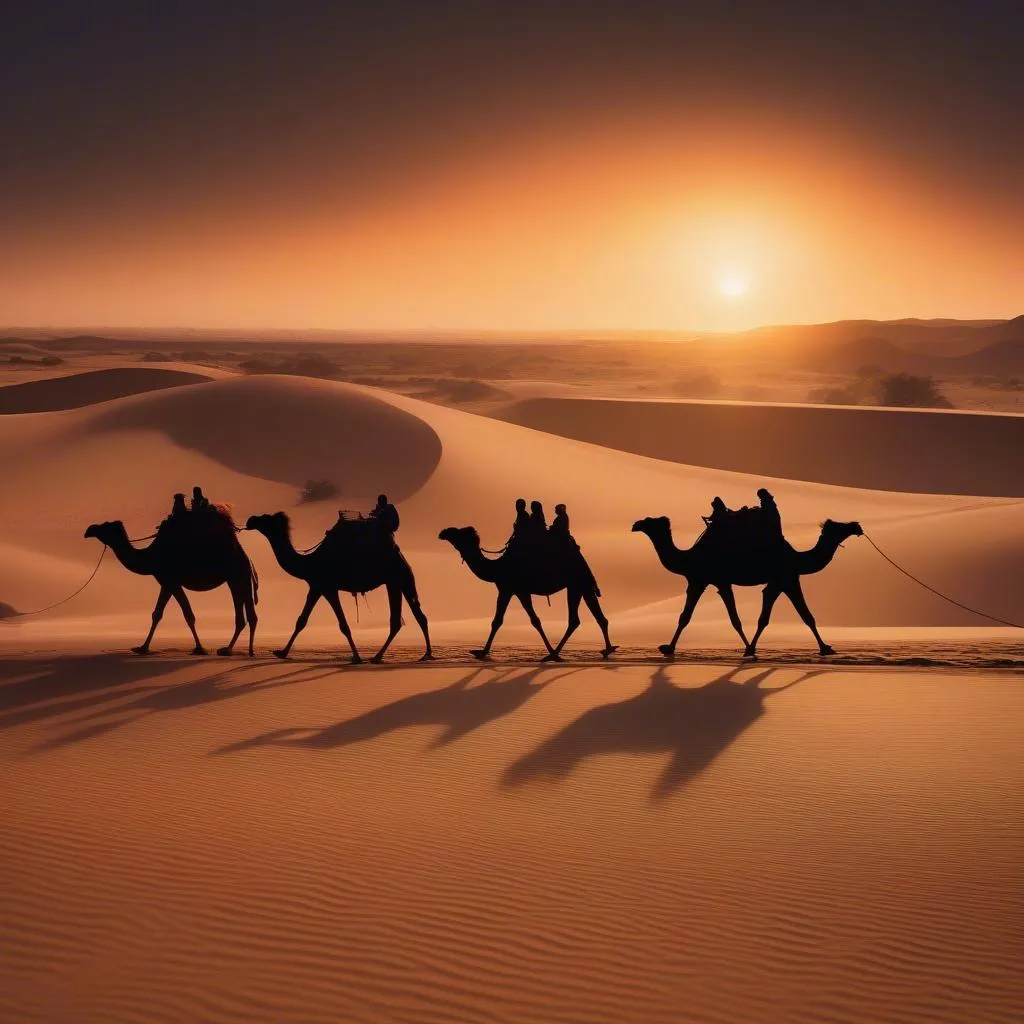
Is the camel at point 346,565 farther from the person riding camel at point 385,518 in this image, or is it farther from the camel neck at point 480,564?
the camel neck at point 480,564

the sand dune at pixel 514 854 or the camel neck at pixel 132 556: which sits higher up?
the camel neck at pixel 132 556

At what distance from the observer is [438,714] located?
36.9ft

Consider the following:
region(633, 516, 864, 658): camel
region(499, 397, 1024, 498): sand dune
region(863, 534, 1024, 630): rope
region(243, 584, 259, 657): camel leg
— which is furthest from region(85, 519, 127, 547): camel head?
region(499, 397, 1024, 498): sand dune

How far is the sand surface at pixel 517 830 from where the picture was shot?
5.88 m

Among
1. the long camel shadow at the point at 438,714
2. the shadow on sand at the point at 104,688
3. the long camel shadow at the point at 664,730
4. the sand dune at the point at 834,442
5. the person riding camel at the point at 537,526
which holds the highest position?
the person riding camel at the point at 537,526

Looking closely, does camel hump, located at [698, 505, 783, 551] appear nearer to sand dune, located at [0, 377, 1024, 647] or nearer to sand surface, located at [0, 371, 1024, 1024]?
sand surface, located at [0, 371, 1024, 1024]

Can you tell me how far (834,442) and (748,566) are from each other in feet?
162

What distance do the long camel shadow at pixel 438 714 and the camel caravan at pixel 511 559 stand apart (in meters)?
1.12

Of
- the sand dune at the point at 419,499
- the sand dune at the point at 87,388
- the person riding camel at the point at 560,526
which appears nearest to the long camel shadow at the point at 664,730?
the person riding camel at the point at 560,526

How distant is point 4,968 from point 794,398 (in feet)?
352

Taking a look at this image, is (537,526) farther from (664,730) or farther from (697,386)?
(697,386)

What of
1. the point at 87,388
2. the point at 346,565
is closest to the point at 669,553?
the point at 346,565

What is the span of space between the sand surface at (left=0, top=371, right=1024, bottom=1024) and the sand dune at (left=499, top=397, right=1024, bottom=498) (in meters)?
40.5

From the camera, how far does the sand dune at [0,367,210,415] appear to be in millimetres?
77688
